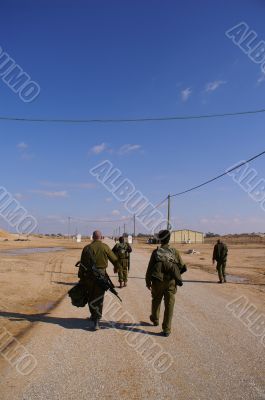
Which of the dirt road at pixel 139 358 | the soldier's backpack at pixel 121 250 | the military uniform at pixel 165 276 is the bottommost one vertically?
the dirt road at pixel 139 358

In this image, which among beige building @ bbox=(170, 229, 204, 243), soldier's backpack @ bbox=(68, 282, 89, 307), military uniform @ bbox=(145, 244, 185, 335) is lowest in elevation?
soldier's backpack @ bbox=(68, 282, 89, 307)

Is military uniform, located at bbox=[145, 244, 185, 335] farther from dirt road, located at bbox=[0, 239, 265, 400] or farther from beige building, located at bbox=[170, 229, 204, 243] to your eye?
beige building, located at bbox=[170, 229, 204, 243]

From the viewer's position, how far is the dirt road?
5.33m

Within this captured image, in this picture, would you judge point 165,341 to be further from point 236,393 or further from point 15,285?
point 15,285

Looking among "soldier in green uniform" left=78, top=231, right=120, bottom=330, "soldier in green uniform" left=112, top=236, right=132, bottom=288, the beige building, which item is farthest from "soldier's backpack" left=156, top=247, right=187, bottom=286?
the beige building

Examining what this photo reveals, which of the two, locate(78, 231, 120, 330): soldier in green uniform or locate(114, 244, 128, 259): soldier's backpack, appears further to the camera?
locate(114, 244, 128, 259): soldier's backpack

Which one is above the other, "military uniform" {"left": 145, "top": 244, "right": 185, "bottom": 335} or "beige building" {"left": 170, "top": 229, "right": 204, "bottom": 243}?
"beige building" {"left": 170, "top": 229, "right": 204, "bottom": 243}

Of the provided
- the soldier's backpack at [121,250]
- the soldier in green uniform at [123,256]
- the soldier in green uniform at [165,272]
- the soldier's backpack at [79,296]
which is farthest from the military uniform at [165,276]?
the soldier's backpack at [121,250]

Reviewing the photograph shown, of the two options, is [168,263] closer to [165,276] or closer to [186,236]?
[165,276]

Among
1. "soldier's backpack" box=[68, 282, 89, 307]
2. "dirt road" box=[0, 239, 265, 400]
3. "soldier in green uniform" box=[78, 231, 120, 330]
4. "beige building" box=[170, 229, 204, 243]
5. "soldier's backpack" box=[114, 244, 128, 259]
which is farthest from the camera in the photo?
"beige building" box=[170, 229, 204, 243]

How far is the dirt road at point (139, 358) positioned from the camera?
5.33 meters

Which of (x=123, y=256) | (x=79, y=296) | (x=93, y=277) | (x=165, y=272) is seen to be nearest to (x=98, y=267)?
(x=93, y=277)

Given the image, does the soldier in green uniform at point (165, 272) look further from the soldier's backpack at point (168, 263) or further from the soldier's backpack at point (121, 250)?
the soldier's backpack at point (121, 250)

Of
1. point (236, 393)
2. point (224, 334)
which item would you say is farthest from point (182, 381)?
point (224, 334)
